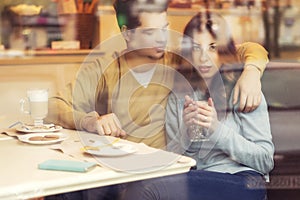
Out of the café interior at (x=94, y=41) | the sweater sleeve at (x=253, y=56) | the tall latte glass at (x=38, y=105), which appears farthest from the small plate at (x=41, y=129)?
the sweater sleeve at (x=253, y=56)

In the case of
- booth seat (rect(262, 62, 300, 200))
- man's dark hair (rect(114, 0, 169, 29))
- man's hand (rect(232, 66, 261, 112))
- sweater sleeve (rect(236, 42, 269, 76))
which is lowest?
booth seat (rect(262, 62, 300, 200))

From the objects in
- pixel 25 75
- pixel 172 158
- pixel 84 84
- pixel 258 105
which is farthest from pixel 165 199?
pixel 25 75

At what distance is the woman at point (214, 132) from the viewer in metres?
1.66

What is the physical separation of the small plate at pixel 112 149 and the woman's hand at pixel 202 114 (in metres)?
0.33

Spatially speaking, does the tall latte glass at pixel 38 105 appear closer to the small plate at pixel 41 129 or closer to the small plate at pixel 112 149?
the small plate at pixel 41 129

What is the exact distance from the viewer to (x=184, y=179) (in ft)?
5.34

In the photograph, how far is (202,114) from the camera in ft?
5.75

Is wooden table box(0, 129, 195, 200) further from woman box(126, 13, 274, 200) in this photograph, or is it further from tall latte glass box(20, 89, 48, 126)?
tall latte glass box(20, 89, 48, 126)

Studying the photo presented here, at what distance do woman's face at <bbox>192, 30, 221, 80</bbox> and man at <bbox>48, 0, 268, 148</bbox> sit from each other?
121mm

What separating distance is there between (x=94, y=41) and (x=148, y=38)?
42.5 inches

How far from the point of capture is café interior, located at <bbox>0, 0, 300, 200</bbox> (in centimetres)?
221

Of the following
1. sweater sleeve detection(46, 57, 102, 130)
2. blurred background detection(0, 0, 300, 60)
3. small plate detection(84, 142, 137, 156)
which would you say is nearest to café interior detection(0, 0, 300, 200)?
blurred background detection(0, 0, 300, 60)

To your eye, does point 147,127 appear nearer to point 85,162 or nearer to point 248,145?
point 248,145

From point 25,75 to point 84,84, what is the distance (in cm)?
106
